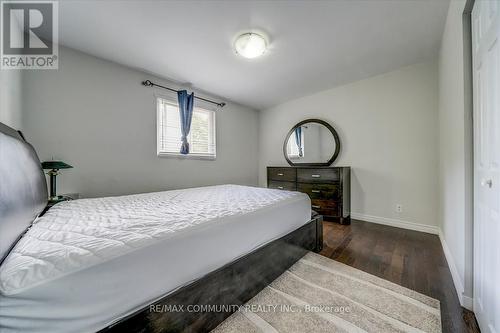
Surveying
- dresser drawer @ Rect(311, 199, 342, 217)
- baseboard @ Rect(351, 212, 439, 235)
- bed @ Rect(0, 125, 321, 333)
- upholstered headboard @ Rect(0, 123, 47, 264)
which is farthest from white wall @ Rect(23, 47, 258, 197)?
baseboard @ Rect(351, 212, 439, 235)

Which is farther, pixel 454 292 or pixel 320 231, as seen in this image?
pixel 320 231

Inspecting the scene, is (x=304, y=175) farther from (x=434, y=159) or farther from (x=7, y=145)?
(x=7, y=145)

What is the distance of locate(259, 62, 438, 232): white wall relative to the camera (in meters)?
2.60

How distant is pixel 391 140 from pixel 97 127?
4142 mm

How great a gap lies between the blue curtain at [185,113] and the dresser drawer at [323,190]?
7.07 ft

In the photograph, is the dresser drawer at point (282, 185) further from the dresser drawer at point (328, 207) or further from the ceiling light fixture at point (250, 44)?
the ceiling light fixture at point (250, 44)

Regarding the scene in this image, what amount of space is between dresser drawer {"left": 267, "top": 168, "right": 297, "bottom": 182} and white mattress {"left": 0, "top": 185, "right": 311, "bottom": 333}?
7.38 feet

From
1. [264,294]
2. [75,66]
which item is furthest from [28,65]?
[264,294]

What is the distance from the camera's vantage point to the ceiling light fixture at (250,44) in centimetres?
202

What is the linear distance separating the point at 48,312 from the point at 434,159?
3747 mm

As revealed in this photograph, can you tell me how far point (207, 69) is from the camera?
2.73 m

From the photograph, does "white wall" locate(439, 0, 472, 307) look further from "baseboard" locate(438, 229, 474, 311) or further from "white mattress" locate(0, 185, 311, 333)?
"white mattress" locate(0, 185, 311, 333)

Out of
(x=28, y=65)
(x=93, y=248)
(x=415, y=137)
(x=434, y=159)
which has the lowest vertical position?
(x=93, y=248)

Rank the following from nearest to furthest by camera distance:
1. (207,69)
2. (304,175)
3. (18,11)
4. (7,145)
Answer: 1. (7,145)
2. (18,11)
3. (207,69)
4. (304,175)
